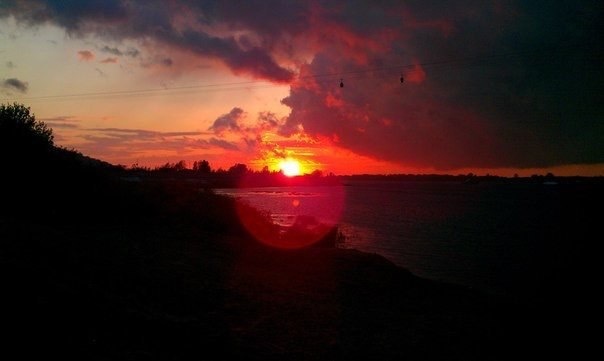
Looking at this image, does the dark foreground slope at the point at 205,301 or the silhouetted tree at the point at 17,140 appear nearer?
the dark foreground slope at the point at 205,301

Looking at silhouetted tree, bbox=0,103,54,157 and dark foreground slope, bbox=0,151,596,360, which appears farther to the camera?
silhouetted tree, bbox=0,103,54,157

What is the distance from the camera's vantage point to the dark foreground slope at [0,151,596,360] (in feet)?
28.2

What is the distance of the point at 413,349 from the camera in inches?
455

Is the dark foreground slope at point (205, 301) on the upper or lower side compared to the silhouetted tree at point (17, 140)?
lower

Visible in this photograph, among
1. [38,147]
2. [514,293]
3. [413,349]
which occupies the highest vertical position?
[38,147]

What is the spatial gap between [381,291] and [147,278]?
9.32 meters

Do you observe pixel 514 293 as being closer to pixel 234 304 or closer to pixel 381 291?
pixel 381 291

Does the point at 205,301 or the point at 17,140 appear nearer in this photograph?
the point at 205,301

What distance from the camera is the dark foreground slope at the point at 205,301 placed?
8.61 metres

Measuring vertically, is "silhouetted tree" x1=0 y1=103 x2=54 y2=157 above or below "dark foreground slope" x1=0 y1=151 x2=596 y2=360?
above

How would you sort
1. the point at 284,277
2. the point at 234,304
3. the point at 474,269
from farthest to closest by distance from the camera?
the point at 474,269
the point at 284,277
the point at 234,304

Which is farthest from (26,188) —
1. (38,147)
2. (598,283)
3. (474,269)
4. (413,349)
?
(598,283)

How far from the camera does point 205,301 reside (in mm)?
12633

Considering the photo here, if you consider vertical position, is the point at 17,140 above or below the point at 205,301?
above
